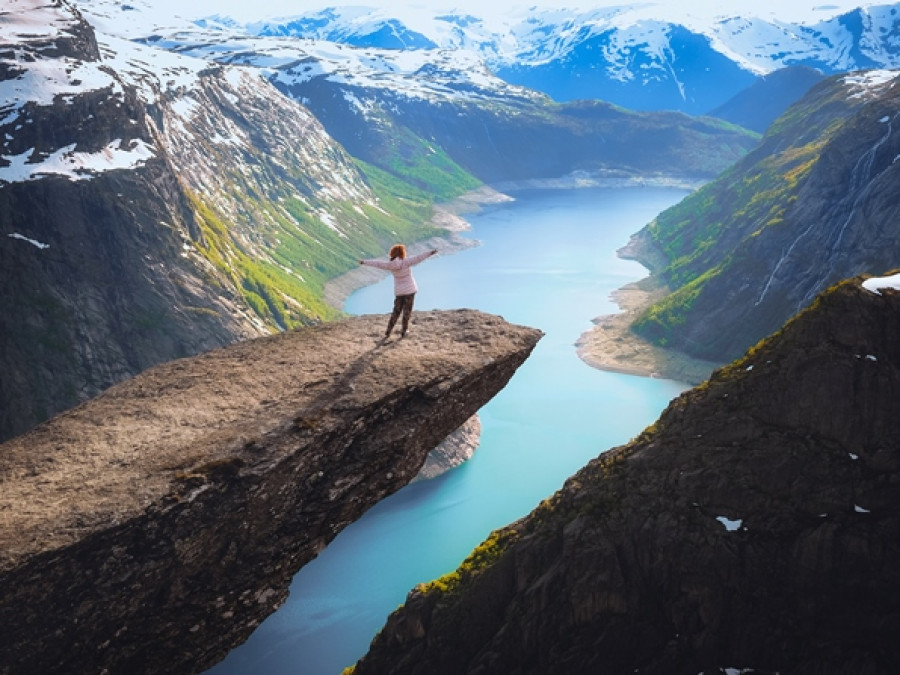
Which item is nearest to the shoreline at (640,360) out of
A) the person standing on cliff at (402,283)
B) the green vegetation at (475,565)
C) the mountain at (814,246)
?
the mountain at (814,246)

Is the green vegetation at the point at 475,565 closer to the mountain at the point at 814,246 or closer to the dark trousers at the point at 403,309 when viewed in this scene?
the dark trousers at the point at 403,309

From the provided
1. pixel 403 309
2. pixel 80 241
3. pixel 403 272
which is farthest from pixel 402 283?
pixel 80 241

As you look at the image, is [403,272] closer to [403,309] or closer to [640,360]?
[403,309]

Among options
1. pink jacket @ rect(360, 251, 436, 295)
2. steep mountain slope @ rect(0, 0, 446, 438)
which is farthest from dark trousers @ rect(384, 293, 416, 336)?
steep mountain slope @ rect(0, 0, 446, 438)

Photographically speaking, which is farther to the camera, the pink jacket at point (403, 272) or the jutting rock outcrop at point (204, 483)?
the pink jacket at point (403, 272)

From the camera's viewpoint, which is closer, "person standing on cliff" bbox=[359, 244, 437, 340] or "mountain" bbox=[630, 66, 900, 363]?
"person standing on cliff" bbox=[359, 244, 437, 340]

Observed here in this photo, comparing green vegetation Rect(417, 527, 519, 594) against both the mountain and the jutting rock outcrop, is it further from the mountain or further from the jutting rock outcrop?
the mountain
